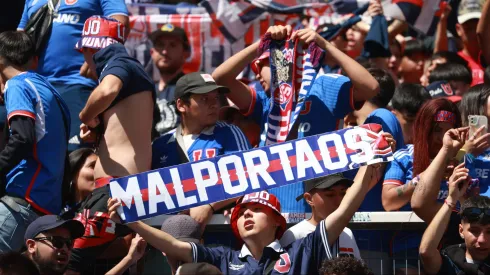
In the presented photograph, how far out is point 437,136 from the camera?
7098mm

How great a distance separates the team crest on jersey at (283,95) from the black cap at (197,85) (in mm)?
360

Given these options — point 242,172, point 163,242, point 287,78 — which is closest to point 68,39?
point 287,78

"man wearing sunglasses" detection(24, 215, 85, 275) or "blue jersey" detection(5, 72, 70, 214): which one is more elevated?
"blue jersey" detection(5, 72, 70, 214)

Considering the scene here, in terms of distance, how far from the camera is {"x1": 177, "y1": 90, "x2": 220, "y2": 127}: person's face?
7422 mm

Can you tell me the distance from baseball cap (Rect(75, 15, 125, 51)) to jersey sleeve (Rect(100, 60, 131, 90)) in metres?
0.38

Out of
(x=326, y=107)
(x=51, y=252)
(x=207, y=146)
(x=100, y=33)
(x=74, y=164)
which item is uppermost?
(x=100, y=33)

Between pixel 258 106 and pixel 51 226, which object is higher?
pixel 258 106

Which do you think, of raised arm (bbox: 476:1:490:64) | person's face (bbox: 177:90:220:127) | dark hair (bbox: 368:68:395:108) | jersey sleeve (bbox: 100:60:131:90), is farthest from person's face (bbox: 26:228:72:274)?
raised arm (bbox: 476:1:490:64)

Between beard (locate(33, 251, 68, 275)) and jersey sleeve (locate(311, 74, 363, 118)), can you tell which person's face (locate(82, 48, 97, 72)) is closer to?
jersey sleeve (locate(311, 74, 363, 118))

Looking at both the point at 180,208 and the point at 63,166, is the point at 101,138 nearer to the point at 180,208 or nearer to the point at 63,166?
the point at 63,166

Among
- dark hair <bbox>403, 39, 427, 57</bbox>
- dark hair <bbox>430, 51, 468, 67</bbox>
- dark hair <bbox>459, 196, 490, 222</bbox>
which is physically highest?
dark hair <bbox>459, 196, 490, 222</bbox>

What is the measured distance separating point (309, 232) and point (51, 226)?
1.52 m

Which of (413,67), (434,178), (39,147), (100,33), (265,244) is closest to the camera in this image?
(265,244)

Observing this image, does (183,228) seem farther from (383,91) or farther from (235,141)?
(383,91)
